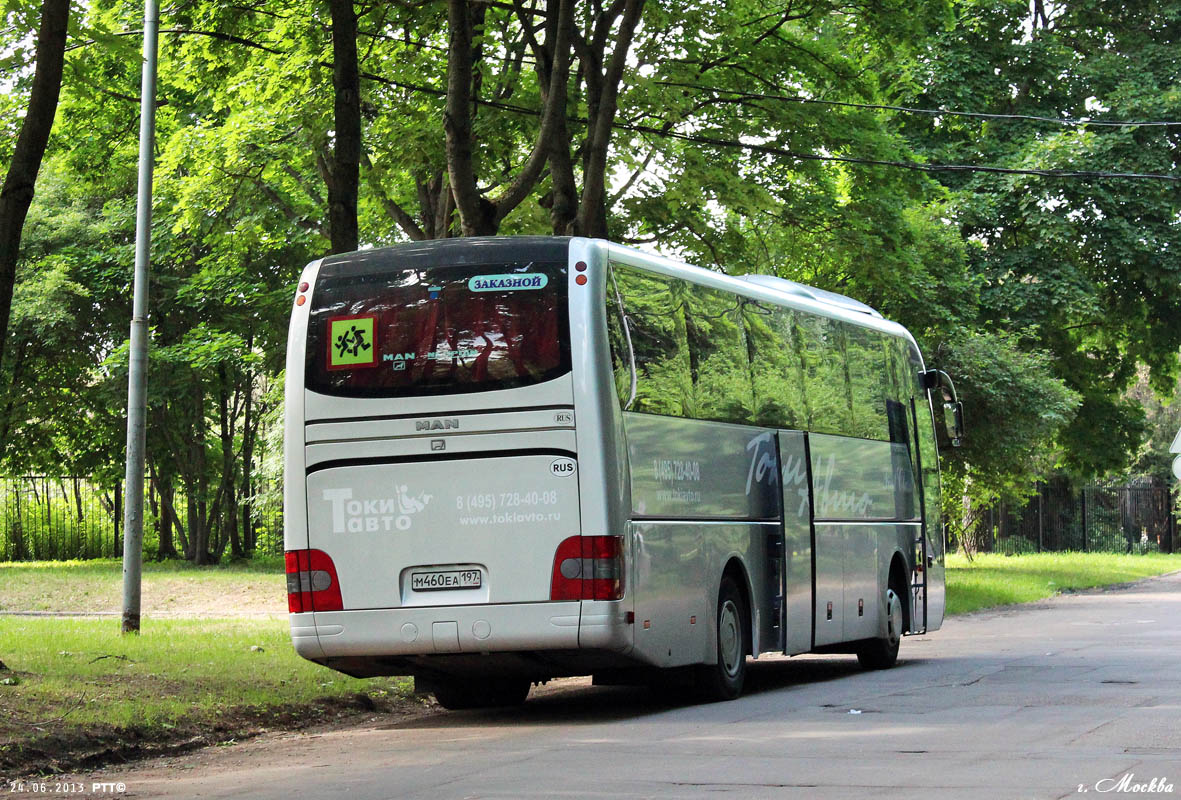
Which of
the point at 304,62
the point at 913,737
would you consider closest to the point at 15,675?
the point at 913,737

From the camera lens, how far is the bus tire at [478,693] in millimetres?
13875

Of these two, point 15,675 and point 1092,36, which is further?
point 1092,36

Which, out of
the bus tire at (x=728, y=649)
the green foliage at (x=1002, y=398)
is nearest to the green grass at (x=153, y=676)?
the bus tire at (x=728, y=649)

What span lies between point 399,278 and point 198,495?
27.0 m

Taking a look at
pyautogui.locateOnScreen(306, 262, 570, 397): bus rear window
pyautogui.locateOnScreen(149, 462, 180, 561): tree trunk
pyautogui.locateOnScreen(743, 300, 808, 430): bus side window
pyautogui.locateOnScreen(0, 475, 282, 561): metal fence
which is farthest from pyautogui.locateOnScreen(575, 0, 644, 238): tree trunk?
pyautogui.locateOnScreen(0, 475, 282, 561): metal fence

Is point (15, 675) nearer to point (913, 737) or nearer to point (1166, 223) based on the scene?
point (913, 737)

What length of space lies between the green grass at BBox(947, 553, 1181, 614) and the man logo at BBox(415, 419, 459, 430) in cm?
1804

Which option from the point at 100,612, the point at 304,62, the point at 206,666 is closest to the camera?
the point at 206,666

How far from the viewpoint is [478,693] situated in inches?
551

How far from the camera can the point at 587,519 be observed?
1177 centimetres

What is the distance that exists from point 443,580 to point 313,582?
1051 mm

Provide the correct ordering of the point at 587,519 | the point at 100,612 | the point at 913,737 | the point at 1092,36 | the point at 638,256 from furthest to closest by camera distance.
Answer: the point at 1092,36 < the point at 100,612 < the point at 638,256 < the point at 587,519 < the point at 913,737

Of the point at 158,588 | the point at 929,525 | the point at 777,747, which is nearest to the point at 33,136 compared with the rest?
the point at 777,747

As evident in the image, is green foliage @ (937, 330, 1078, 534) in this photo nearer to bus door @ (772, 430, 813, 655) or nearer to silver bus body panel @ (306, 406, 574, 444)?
bus door @ (772, 430, 813, 655)
